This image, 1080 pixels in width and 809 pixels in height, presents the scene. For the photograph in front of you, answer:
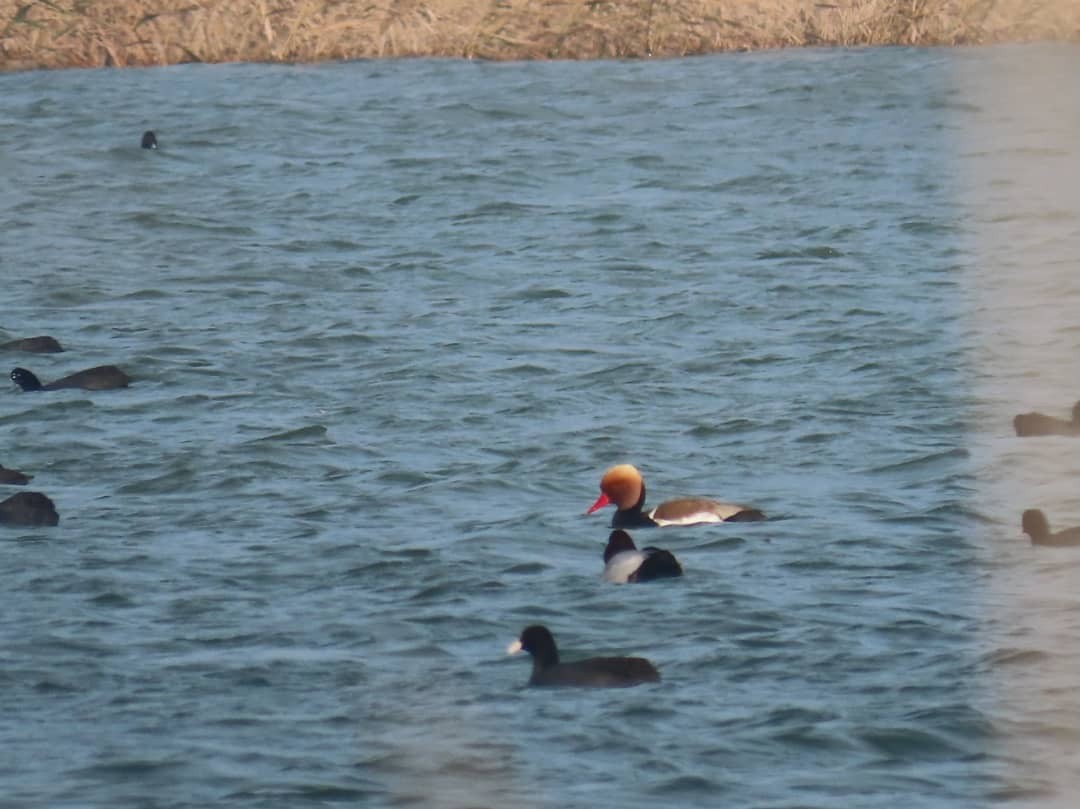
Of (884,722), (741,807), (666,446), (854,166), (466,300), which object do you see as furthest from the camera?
(854,166)

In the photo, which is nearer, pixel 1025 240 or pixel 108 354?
pixel 108 354

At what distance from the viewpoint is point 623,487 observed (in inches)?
611

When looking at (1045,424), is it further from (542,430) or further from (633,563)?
(633,563)

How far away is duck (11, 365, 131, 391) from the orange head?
608cm

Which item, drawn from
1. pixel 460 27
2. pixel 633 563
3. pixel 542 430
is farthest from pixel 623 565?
pixel 460 27

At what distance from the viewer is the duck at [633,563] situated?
13781mm

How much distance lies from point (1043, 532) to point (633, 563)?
271cm

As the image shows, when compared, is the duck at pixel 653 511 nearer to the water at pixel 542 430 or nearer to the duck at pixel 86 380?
the water at pixel 542 430

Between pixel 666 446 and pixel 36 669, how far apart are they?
6795mm

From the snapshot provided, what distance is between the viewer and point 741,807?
1001 centimetres

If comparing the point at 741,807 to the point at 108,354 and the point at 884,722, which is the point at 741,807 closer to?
the point at 884,722

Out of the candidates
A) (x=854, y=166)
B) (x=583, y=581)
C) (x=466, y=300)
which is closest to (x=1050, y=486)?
(x=583, y=581)

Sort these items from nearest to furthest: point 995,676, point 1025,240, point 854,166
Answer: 1. point 995,676
2. point 1025,240
3. point 854,166

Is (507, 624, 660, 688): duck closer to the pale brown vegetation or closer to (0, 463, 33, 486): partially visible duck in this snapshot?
(0, 463, 33, 486): partially visible duck
